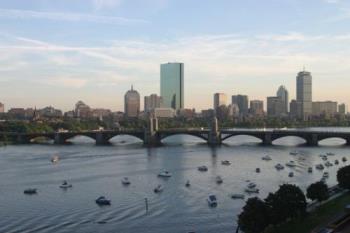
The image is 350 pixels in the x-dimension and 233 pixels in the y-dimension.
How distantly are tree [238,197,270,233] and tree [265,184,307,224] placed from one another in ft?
2.48

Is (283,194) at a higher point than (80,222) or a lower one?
higher

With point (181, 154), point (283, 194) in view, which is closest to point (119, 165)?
point (181, 154)


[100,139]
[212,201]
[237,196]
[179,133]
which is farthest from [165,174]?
[100,139]

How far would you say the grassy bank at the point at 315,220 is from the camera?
1143 inches

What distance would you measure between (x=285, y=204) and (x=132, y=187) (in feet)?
60.2

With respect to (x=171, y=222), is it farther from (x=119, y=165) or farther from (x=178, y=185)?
(x=119, y=165)

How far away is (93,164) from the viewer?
→ 62906 millimetres

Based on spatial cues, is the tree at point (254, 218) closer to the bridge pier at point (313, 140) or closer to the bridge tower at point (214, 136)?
the bridge pier at point (313, 140)

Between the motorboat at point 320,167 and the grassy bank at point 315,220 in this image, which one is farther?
the motorboat at point 320,167

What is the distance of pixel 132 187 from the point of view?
45906mm

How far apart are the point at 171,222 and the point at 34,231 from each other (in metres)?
7.41

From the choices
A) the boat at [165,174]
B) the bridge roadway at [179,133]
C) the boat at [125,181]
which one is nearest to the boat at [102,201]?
the boat at [125,181]

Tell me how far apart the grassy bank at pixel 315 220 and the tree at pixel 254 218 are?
103 cm

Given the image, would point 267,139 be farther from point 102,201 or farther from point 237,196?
point 102,201
